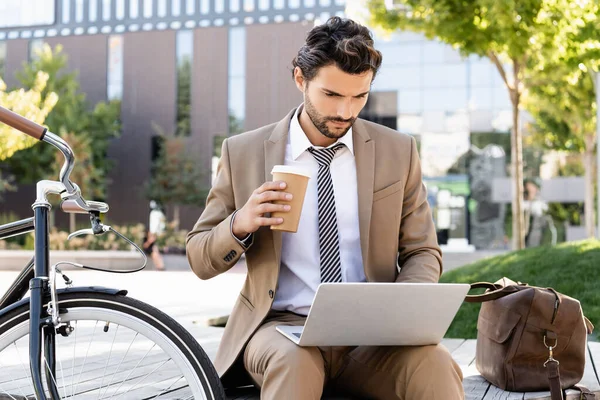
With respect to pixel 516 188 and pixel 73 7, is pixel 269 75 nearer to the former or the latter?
pixel 73 7

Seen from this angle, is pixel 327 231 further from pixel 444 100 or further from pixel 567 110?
pixel 444 100

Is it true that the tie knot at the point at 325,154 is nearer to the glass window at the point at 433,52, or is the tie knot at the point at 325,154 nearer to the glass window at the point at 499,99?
the glass window at the point at 433,52

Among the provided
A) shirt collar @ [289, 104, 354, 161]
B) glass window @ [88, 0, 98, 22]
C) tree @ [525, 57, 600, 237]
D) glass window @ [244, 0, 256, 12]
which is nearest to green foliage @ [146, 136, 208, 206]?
glass window @ [244, 0, 256, 12]

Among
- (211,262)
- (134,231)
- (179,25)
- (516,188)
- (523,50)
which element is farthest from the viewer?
(179,25)

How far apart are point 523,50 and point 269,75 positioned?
2906 centimetres

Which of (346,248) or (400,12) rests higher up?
(400,12)

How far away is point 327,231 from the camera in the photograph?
8.92 ft

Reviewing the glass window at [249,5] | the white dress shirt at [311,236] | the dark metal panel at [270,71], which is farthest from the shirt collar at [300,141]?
the glass window at [249,5]

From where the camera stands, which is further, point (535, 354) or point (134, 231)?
point (134, 231)

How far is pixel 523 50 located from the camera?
11.9 metres

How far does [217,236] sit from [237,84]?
3922cm

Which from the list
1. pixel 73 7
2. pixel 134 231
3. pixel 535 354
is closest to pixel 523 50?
pixel 535 354

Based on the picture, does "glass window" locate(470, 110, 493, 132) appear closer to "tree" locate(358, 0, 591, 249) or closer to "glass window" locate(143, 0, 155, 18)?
"glass window" locate(143, 0, 155, 18)

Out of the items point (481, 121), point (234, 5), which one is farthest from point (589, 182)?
point (234, 5)
